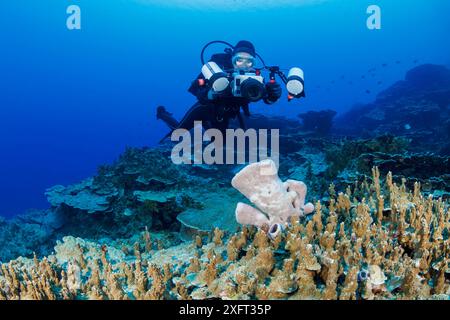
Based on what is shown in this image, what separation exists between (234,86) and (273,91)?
70 centimetres

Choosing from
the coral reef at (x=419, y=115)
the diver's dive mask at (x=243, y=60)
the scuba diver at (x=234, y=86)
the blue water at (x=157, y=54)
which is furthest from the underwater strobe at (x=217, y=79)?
the blue water at (x=157, y=54)

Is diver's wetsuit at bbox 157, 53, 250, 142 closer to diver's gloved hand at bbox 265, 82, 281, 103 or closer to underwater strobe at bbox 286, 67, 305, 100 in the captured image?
diver's gloved hand at bbox 265, 82, 281, 103

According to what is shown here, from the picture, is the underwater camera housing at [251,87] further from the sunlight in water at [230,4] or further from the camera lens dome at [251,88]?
the sunlight in water at [230,4]

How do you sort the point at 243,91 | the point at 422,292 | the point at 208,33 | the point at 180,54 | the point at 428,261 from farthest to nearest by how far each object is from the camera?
the point at 180,54 → the point at 208,33 → the point at 243,91 → the point at 428,261 → the point at 422,292

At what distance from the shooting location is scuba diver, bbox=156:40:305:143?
466 cm

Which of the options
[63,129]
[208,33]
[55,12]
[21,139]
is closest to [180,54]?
[208,33]

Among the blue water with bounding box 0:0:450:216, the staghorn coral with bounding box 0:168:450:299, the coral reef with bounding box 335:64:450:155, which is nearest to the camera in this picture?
the staghorn coral with bounding box 0:168:450:299

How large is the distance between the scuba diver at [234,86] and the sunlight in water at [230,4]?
85830 millimetres

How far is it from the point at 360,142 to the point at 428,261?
15.1 feet

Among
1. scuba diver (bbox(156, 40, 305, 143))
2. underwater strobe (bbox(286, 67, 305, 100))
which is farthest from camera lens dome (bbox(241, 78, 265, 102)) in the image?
underwater strobe (bbox(286, 67, 305, 100))

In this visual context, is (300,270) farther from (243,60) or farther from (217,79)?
(243,60)

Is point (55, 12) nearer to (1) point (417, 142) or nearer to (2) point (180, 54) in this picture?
(2) point (180, 54)

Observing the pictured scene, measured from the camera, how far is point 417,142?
1255 cm

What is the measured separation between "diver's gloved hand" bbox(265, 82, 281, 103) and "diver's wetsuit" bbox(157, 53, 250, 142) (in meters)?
0.45
